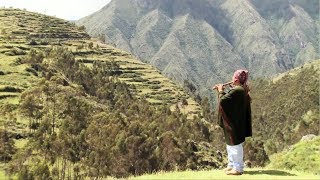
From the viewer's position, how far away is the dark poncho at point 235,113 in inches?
636

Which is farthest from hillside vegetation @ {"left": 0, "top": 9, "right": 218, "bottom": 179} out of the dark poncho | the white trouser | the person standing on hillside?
the dark poncho

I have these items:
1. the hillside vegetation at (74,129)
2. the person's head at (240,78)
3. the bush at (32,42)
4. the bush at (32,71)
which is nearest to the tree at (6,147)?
the hillside vegetation at (74,129)

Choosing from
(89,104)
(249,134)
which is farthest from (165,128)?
(249,134)

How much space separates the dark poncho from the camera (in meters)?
16.2

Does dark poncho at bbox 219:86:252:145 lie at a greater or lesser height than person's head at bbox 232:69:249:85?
lesser

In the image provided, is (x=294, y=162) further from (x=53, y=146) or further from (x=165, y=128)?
(x=165, y=128)

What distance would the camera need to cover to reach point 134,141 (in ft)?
320

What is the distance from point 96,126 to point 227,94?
89499mm

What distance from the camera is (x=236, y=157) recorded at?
16.2 metres

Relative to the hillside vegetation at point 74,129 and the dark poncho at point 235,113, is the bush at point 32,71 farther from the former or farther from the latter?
the dark poncho at point 235,113

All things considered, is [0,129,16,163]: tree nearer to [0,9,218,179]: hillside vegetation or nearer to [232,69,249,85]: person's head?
[0,9,218,179]: hillside vegetation

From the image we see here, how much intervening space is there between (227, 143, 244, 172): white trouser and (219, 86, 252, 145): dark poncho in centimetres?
22

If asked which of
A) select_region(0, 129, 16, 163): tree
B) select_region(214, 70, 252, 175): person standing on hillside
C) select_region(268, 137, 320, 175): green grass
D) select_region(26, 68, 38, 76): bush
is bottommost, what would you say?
select_region(0, 129, 16, 163): tree

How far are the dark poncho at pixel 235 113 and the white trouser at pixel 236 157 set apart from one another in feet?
0.72
